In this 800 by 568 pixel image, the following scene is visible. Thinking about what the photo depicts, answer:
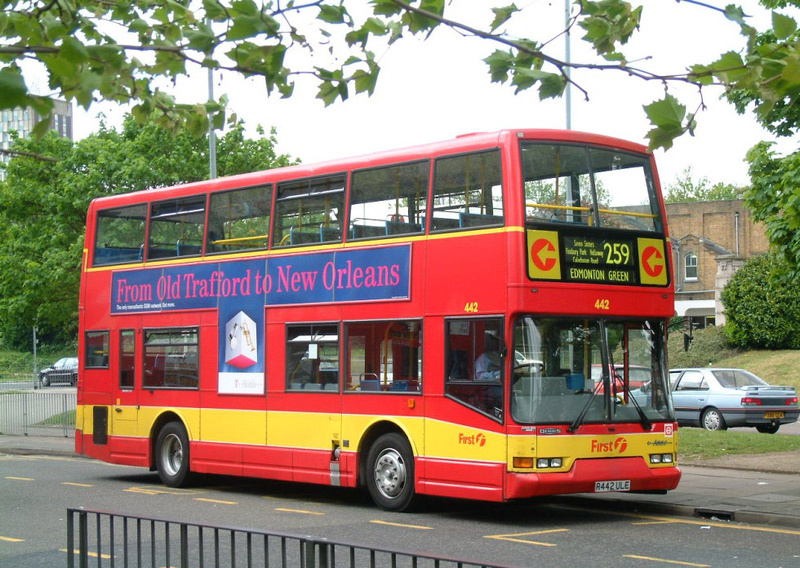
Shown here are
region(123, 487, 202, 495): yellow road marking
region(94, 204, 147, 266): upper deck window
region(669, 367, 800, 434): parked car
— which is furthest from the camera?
region(669, 367, 800, 434): parked car

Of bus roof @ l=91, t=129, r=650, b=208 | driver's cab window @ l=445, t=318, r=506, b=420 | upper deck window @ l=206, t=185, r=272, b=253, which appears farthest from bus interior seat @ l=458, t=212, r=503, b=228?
upper deck window @ l=206, t=185, r=272, b=253

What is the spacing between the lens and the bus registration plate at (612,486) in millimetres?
13523

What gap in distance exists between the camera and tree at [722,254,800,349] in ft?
161

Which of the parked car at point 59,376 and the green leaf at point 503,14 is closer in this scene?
the green leaf at point 503,14

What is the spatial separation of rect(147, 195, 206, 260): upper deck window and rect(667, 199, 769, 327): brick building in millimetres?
51792

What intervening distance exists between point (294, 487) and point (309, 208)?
500cm

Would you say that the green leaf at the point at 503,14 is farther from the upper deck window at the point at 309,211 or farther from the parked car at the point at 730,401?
the parked car at the point at 730,401

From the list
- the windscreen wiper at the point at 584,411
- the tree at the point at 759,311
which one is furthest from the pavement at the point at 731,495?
the tree at the point at 759,311

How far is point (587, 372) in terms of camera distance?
13812 mm

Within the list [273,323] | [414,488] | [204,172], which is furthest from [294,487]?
[204,172]

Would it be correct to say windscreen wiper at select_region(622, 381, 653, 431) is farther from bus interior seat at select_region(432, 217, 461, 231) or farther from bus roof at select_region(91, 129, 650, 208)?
bus roof at select_region(91, 129, 650, 208)

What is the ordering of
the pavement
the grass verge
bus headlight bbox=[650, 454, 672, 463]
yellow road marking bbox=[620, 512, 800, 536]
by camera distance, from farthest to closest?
the grass verge
bus headlight bbox=[650, 454, 672, 463]
the pavement
yellow road marking bbox=[620, 512, 800, 536]

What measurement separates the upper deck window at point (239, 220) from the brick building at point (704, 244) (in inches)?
2060

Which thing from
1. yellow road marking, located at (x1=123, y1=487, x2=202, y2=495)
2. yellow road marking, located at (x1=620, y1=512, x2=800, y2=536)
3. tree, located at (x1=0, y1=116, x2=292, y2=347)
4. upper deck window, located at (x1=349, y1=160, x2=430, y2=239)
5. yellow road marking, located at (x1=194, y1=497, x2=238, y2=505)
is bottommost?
yellow road marking, located at (x1=620, y1=512, x2=800, y2=536)
